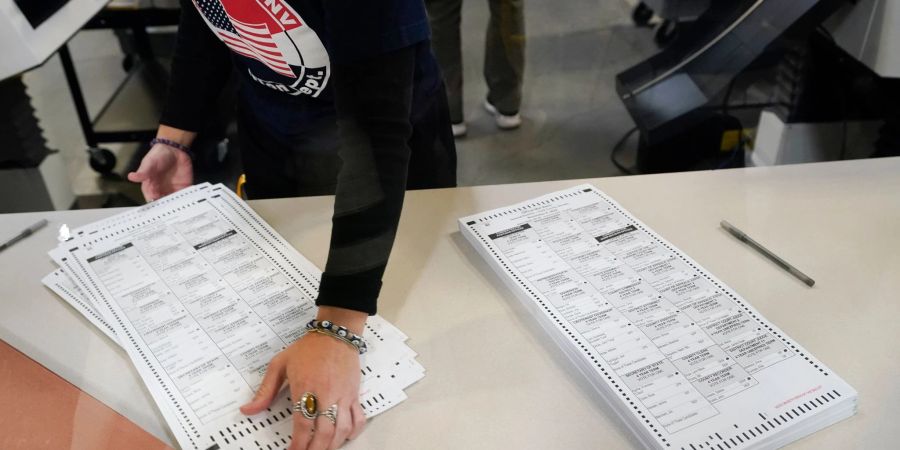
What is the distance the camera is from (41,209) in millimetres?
1076

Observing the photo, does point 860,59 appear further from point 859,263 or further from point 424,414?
point 424,414

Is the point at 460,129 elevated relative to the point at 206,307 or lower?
lower

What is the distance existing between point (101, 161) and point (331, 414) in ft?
5.99

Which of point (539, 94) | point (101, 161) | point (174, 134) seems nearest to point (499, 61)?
point (539, 94)

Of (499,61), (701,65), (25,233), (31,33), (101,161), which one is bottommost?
(101,161)

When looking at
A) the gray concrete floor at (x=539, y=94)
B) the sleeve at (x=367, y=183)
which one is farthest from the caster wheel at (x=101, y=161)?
the sleeve at (x=367, y=183)

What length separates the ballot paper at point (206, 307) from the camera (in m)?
0.73

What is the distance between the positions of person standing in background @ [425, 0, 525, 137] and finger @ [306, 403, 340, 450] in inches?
56.9

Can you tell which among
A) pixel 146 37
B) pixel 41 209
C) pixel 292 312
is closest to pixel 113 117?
pixel 146 37

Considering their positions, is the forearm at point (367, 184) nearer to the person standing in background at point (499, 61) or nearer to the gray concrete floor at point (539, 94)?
the gray concrete floor at point (539, 94)

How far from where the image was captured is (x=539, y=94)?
8.38 ft

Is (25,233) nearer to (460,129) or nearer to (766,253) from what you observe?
(766,253)

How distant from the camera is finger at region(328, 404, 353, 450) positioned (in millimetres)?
690

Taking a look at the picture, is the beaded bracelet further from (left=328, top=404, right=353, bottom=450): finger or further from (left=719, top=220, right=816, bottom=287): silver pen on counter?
(left=719, top=220, right=816, bottom=287): silver pen on counter
